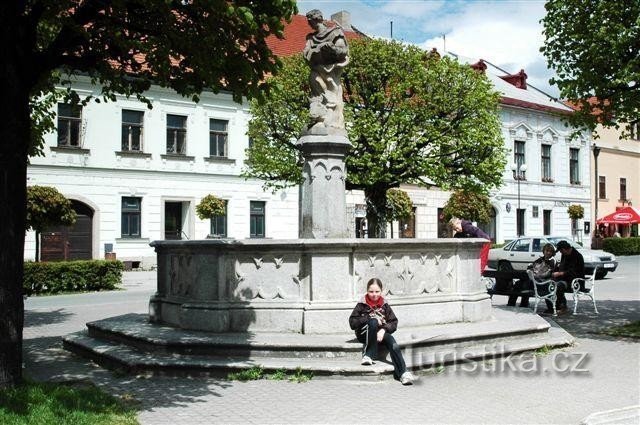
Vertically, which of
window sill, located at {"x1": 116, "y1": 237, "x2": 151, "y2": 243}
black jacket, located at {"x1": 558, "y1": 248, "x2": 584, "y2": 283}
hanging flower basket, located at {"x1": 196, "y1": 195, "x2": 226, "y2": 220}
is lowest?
black jacket, located at {"x1": 558, "y1": 248, "x2": 584, "y2": 283}

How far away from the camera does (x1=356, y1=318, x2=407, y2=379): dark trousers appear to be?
789 centimetres

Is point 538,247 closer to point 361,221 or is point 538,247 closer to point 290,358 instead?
point 361,221

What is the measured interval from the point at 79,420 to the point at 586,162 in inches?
1844

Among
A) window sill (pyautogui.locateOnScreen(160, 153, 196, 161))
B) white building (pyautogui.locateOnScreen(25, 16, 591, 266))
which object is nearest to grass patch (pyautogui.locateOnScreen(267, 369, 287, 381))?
white building (pyautogui.locateOnScreen(25, 16, 591, 266))

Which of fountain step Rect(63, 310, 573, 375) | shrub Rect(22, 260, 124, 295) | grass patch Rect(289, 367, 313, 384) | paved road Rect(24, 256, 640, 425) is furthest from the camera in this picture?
shrub Rect(22, 260, 124, 295)

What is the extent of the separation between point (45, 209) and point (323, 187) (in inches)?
528

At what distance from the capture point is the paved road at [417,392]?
21.4ft

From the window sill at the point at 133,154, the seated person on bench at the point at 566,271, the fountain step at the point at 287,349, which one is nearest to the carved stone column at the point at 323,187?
the fountain step at the point at 287,349

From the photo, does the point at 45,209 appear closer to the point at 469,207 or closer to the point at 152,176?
the point at 152,176

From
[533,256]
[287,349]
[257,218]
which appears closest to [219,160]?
[257,218]

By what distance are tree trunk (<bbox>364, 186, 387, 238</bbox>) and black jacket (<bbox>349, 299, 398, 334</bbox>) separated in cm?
1565

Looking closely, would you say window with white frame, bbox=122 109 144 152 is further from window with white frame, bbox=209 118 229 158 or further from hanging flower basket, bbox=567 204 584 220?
hanging flower basket, bbox=567 204 584 220

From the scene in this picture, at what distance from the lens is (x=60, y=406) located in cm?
620

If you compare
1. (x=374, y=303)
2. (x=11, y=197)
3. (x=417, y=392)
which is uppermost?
(x=11, y=197)
